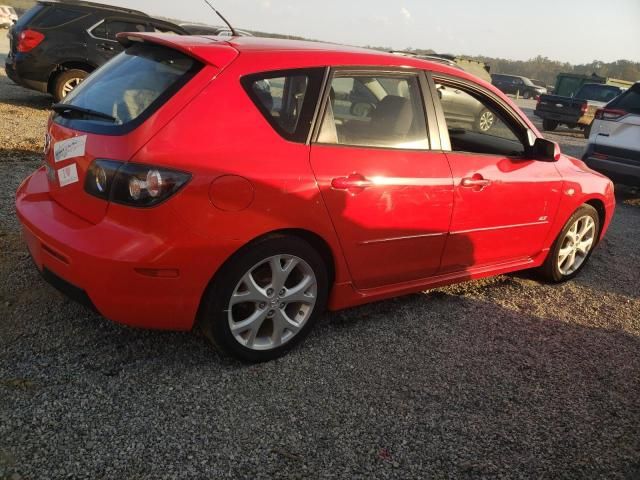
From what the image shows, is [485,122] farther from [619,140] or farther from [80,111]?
[619,140]

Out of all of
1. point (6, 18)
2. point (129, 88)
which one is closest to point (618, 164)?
point (129, 88)

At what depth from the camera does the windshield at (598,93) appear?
18578 millimetres

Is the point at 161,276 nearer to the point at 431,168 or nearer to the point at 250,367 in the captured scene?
the point at 250,367

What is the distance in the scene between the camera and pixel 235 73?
263cm

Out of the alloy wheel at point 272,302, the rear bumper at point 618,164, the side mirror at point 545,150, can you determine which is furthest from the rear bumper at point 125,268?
the rear bumper at point 618,164

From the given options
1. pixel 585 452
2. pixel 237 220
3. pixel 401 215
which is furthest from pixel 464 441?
pixel 237 220

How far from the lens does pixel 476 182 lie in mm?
3506

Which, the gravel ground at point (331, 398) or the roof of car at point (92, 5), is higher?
the roof of car at point (92, 5)

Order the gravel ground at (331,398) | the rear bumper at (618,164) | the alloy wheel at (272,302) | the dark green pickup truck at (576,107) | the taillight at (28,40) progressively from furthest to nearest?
the dark green pickup truck at (576,107)
the taillight at (28,40)
the rear bumper at (618,164)
the alloy wheel at (272,302)
the gravel ground at (331,398)

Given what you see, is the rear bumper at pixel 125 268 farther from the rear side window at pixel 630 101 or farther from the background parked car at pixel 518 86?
the background parked car at pixel 518 86

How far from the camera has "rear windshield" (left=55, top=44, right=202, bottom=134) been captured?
2.55 meters

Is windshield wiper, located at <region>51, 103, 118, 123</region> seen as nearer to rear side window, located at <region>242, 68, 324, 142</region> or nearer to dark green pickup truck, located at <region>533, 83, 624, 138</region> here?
rear side window, located at <region>242, 68, 324, 142</region>

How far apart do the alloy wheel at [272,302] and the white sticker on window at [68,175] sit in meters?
0.93

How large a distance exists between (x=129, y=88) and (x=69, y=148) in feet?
1.35
